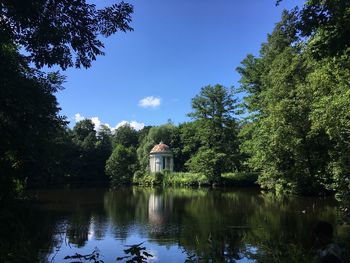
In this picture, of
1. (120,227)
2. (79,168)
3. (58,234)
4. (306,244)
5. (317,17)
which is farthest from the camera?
(79,168)

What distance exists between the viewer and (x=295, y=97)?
31.2 metres

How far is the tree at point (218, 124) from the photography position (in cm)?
5206

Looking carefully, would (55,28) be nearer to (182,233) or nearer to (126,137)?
(182,233)

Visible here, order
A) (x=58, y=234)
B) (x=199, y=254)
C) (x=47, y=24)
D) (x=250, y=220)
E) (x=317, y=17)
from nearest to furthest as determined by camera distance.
A: (x=47, y=24), (x=317, y=17), (x=199, y=254), (x=58, y=234), (x=250, y=220)

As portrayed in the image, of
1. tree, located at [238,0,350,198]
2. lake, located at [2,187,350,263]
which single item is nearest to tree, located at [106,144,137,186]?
tree, located at [238,0,350,198]

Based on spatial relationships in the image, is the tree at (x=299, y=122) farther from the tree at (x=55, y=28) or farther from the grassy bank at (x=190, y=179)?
the tree at (x=55, y=28)

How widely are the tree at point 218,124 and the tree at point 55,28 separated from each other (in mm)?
46176

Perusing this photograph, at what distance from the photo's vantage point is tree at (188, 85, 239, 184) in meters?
52.1

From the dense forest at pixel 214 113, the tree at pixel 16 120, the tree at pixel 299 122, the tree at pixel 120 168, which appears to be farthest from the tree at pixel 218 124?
→ the tree at pixel 16 120

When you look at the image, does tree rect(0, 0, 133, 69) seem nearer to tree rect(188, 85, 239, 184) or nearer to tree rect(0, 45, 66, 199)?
tree rect(0, 45, 66, 199)

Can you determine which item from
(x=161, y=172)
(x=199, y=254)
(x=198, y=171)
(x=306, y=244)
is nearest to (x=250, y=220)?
(x=306, y=244)

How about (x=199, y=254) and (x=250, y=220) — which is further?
(x=250, y=220)

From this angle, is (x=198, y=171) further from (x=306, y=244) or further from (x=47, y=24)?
(x=47, y=24)

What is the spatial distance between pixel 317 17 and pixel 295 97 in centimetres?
2435
